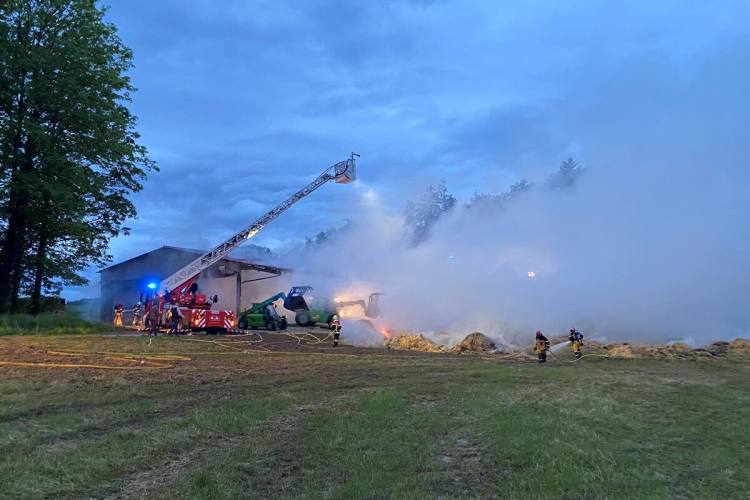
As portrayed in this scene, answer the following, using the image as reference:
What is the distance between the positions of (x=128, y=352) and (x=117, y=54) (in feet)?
71.7

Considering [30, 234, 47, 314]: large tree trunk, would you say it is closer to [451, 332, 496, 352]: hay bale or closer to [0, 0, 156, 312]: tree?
[0, 0, 156, 312]: tree

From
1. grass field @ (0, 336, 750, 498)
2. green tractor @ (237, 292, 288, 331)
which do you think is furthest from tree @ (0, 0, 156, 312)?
grass field @ (0, 336, 750, 498)

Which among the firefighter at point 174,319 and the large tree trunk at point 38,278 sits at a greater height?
the large tree trunk at point 38,278

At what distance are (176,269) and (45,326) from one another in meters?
18.0

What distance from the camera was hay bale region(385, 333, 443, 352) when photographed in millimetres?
25969

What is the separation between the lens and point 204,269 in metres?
34.3

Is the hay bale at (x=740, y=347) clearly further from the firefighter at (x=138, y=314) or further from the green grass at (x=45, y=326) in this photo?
the firefighter at (x=138, y=314)

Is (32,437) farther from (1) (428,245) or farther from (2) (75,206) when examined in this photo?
(1) (428,245)

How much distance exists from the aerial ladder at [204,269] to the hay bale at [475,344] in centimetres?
1325

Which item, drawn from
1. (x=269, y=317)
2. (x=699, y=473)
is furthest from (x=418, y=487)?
(x=269, y=317)

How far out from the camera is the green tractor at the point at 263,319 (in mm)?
35906

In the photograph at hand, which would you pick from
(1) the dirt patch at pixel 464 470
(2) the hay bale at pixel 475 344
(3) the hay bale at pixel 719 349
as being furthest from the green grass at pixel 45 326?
(3) the hay bale at pixel 719 349

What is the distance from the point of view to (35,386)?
10852 millimetres

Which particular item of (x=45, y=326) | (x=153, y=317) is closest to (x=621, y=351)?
(x=153, y=317)
